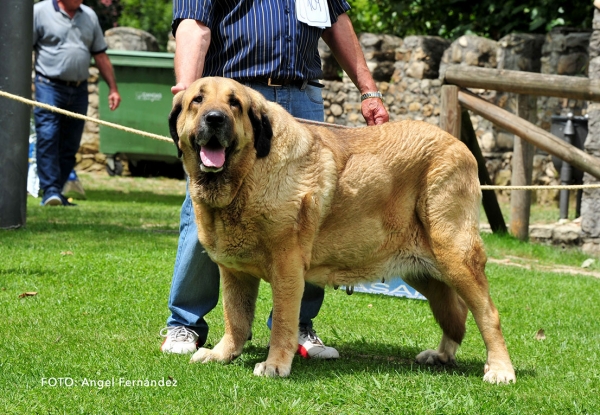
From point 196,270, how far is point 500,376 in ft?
5.47

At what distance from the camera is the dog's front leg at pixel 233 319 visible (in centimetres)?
445

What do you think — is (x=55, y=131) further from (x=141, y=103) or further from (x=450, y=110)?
(x=450, y=110)

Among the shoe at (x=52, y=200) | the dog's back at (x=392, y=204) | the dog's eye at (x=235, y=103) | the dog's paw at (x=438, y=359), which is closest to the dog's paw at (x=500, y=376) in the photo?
the dog's paw at (x=438, y=359)

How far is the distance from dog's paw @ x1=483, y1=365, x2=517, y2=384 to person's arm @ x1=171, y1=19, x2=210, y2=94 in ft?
6.73

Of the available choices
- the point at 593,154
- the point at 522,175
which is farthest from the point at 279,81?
the point at 522,175

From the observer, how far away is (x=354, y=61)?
16.7 ft

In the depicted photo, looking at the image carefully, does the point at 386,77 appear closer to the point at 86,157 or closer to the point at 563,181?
the point at 563,181

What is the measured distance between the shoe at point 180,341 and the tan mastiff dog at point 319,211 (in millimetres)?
193

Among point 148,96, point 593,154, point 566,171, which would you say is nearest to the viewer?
point 593,154

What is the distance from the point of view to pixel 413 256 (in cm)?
445

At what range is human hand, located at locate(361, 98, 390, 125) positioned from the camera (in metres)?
5.01

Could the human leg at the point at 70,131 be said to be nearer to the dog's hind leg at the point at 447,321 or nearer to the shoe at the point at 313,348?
the shoe at the point at 313,348

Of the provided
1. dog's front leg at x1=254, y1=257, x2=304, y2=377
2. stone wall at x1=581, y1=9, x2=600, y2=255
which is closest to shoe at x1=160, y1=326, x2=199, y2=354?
dog's front leg at x1=254, y1=257, x2=304, y2=377

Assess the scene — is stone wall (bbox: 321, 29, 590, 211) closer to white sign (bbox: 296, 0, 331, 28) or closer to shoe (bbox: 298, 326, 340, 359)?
white sign (bbox: 296, 0, 331, 28)
